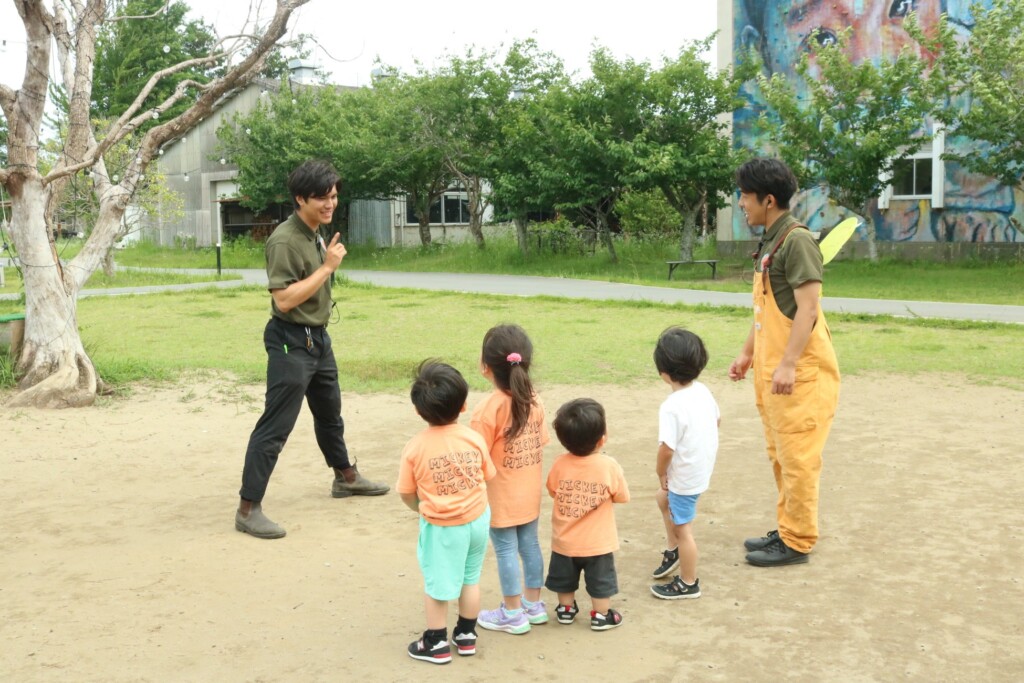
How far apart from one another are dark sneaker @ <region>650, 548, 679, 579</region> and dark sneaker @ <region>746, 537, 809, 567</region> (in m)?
0.38

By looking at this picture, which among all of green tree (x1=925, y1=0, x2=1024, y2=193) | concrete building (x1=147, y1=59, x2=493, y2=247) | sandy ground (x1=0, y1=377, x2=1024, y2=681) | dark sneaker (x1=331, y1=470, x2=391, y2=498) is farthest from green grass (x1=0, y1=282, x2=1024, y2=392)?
concrete building (x1=147, y1=59, x2=493, y2=247)

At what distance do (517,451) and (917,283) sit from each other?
59.1 ft

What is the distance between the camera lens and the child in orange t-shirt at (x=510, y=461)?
3910mm

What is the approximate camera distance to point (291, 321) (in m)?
5.24

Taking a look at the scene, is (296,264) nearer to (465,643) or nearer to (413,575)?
(413,575)

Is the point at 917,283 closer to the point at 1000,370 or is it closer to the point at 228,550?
the point at 1000,370

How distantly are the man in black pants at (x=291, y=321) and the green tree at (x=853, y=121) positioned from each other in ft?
58.4

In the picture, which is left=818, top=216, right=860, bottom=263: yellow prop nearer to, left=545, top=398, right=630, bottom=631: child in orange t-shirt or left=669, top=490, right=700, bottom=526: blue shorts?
left=669, top=490, right=700, bottom=526: blue shorts

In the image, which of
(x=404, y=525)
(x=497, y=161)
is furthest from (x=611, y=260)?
(x=404, y=525)

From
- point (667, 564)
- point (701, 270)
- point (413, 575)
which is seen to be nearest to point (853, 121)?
point (701, 270)

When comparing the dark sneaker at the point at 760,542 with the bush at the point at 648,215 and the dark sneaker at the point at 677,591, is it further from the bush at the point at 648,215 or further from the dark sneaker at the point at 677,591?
the bush at the point at 648,215

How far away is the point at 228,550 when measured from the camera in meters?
4.94

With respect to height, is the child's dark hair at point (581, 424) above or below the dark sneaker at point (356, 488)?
above

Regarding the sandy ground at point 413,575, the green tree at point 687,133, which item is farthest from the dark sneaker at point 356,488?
the green tree at point 687,133
